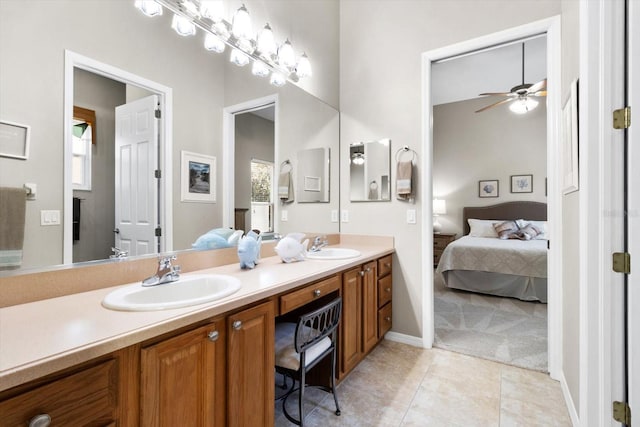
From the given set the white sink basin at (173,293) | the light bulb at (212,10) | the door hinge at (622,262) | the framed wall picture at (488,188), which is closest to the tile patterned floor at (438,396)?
the white sink basin at (173,293)

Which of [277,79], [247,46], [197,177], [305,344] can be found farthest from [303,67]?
[305,344]

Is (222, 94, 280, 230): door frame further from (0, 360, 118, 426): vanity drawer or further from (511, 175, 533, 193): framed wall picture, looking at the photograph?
(511, 175, 533, 193): framed wall picture

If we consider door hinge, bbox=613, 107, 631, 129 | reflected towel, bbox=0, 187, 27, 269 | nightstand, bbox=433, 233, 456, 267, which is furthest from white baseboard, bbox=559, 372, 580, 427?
nightstand, bbox=433, 233, 456, 267

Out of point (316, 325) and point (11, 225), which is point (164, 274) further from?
point (316, 325)

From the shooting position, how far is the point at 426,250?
2.48 m

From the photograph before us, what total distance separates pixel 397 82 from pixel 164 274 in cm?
232

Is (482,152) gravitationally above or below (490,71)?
below

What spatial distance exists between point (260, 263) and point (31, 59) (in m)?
1.34

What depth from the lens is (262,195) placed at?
214cm

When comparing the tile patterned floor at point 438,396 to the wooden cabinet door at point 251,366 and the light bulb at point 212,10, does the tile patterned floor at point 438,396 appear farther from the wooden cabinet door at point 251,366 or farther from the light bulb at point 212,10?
the light bulb at point 212,10

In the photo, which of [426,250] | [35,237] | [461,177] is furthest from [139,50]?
[461,177]

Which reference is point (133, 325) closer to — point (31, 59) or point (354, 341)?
point (31, 59)

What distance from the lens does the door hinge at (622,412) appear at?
49.1 inches

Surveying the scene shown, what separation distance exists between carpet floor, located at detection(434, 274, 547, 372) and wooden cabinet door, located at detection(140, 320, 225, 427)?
6.71 feet
